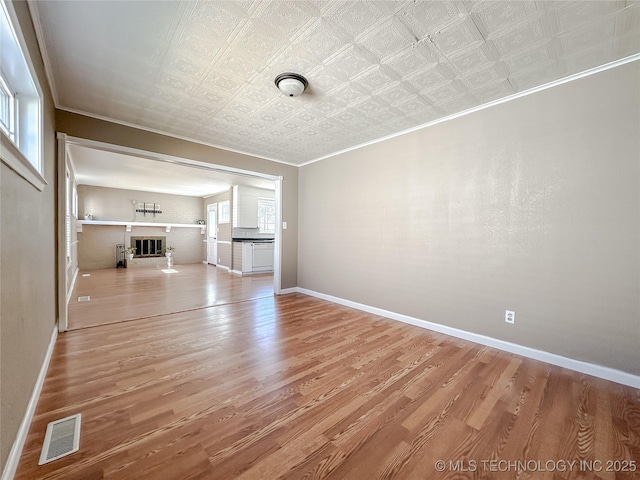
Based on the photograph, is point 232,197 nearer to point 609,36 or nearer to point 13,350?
point 13,350

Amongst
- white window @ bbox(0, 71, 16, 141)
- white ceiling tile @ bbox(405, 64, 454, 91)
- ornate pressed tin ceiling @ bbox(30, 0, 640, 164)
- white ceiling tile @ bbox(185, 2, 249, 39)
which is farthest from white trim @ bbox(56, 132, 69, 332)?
white ceiling tile @ bbox(405, 64, 454, 91)

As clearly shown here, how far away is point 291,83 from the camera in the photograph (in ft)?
7.34

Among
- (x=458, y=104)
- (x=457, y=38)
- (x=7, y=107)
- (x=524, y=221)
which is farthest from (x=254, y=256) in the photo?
(x=457, y=38)

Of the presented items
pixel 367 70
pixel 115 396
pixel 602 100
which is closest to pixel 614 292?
pixel 602 100

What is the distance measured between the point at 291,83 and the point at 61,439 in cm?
279

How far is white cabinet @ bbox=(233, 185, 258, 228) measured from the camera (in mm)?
7496

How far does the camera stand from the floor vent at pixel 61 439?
130 cm

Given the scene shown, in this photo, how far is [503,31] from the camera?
1750 millimetres

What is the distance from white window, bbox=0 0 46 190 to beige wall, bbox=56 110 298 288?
3.80 feet

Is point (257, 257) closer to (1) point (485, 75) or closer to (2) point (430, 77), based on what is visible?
(2) point (430, 77)

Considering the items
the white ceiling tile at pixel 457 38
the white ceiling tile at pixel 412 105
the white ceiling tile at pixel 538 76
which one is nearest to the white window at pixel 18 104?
the white ceiling tile at pixel 457 38

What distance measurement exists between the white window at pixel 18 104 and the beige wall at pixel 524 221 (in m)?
3.35

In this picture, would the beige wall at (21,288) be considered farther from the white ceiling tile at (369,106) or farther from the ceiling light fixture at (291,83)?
the white ceiling tile at (369,106)

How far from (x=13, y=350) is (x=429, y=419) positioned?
2283 mm
